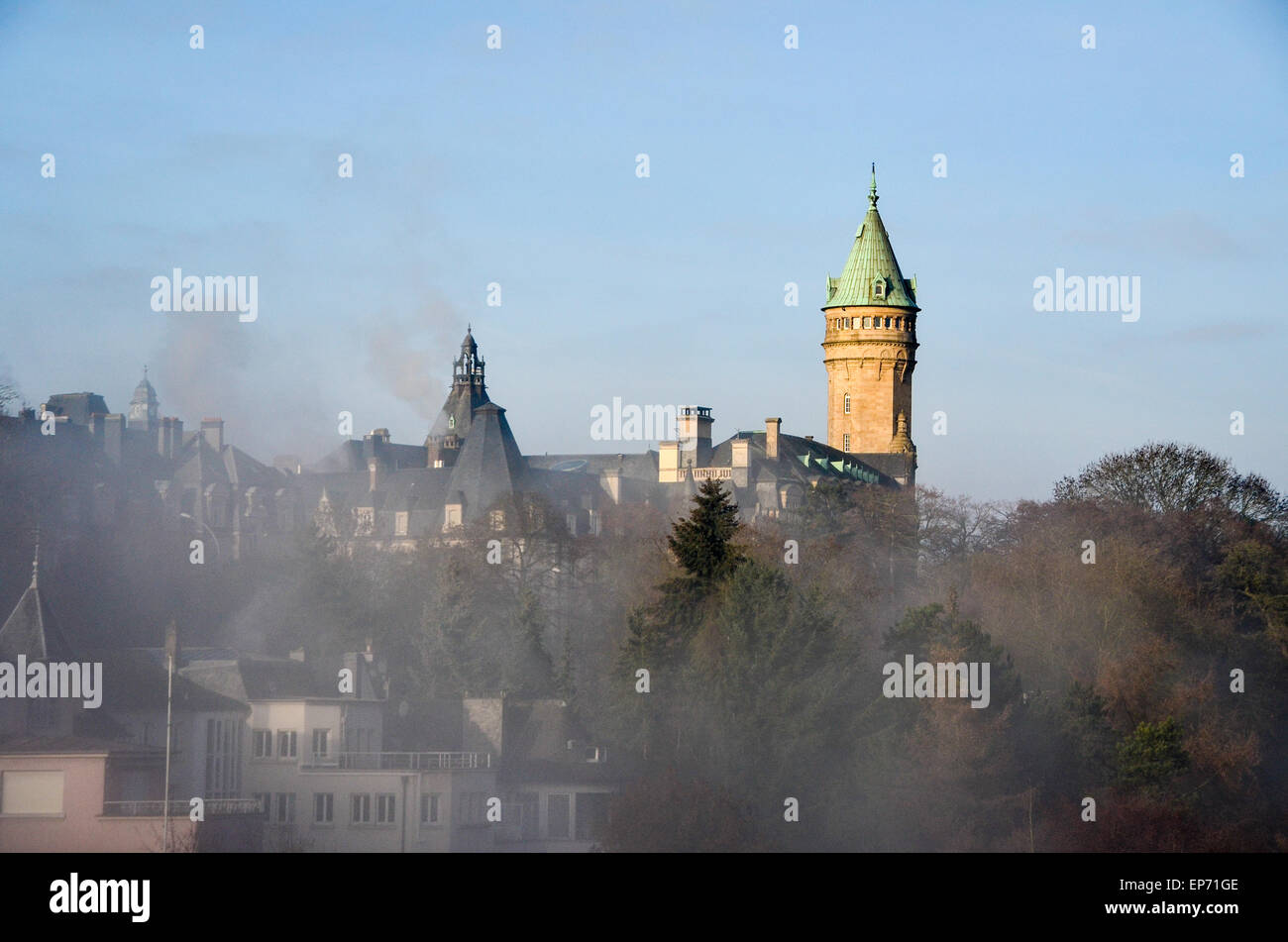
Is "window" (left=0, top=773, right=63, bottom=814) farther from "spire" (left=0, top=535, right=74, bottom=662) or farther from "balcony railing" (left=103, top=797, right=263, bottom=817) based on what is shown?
"spire" (left=0, top=535, right=74, bottom=662)

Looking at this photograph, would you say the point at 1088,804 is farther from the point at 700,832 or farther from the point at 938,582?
the point at 938,582

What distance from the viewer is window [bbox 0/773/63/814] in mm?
48469

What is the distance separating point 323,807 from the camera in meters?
54.5

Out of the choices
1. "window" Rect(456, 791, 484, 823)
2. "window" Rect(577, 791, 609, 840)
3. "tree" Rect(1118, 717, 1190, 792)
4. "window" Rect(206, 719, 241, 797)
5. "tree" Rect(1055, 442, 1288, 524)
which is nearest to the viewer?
"window" Rect(456, 791, 484, 823)

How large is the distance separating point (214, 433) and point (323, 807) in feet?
188

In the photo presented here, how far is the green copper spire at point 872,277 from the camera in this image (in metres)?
146

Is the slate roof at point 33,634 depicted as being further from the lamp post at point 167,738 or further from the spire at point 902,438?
the spire at point 902,438

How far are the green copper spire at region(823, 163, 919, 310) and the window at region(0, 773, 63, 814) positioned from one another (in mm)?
102706

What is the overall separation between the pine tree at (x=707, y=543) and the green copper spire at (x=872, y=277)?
87.6 metres

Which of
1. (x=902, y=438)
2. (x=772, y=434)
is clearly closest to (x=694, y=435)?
(x=772, y=434)

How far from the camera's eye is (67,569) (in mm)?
72188

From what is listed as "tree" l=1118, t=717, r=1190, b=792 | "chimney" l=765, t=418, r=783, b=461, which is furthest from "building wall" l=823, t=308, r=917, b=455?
"tree" l=1118, t=717, r=1190, b=792

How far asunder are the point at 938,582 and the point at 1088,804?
3293cm
